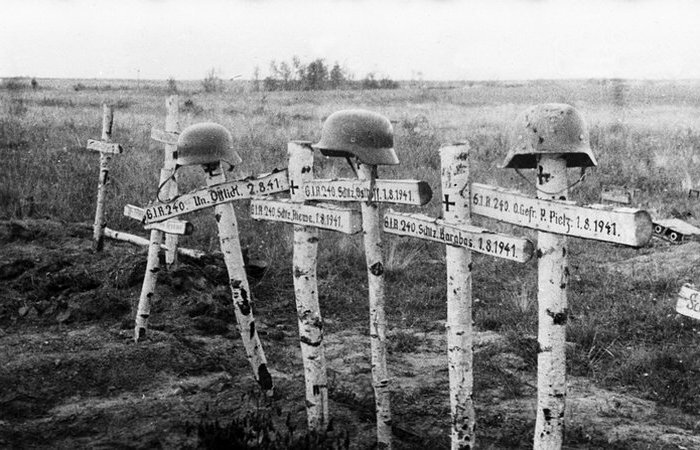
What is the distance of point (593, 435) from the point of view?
16.5ft

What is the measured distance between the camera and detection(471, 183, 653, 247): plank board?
9.62ft

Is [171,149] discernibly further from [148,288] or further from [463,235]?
[463,235]

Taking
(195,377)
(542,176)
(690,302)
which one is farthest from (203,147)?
(690,302)

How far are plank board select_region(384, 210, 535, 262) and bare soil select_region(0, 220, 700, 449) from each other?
1453 mm

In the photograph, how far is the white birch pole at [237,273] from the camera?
17.1ft

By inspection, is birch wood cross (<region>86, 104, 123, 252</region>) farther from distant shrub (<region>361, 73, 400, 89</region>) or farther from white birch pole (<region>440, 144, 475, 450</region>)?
distant shrub (<region>361, 73, 400, 89</region>)

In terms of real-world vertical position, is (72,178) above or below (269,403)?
above

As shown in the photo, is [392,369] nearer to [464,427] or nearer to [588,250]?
[464,427]

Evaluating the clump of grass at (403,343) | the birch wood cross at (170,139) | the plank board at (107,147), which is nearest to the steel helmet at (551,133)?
the clump of grass at (403,343)

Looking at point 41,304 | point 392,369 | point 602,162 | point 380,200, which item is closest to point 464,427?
point 380,200

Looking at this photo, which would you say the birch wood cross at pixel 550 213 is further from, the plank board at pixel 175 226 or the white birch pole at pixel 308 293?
the plank board at pixel 175 226

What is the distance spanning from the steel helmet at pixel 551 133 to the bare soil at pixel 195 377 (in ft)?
7.27

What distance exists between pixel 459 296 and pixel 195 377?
2.93 m

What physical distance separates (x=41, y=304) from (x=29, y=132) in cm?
903
